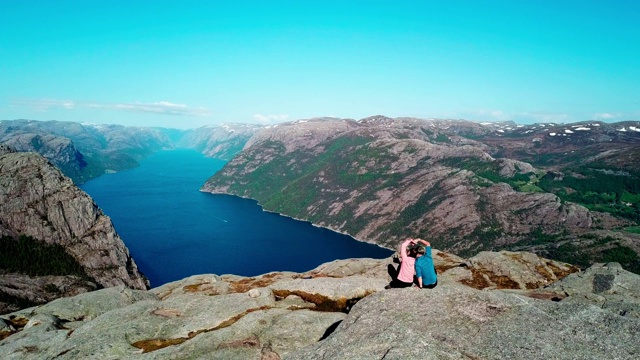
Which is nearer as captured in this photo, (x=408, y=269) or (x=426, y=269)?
(x=426, y=269)

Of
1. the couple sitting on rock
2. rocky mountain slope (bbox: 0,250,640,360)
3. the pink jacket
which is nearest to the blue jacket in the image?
the couple sitting on rock

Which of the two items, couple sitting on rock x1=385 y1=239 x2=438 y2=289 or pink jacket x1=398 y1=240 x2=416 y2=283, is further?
pink jacket x1=398 y1=240 x2=416 y2=283

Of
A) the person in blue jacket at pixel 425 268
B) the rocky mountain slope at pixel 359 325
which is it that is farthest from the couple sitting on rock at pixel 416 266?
the rocky mountain slope at pixel 359 325

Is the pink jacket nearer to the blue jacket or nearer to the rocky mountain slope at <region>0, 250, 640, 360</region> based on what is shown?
the blue jacket

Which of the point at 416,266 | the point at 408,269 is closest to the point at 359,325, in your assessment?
the point at 416,266

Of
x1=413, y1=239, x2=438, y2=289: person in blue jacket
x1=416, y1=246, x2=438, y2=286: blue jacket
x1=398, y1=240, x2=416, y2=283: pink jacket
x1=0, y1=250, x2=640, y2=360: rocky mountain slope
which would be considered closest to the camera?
x1=0, y1=250, x2=640, y2=360: rocky mountain slope

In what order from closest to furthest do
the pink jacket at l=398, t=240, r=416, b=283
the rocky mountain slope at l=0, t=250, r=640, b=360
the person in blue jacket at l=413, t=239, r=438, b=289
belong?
the rocky mountain slope at l=0, t=250, r=640, b=360 < the person in blue jacket at l=413, t=239, r=438, b=289 < the pink jacket at l=398, t=240, r=416, b=283

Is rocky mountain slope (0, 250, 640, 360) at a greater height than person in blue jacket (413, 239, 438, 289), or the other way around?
person in blue jacket (413, 239, 438, 289)

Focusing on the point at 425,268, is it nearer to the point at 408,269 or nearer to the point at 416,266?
the point at 416,266
